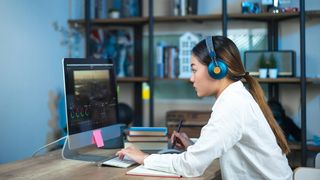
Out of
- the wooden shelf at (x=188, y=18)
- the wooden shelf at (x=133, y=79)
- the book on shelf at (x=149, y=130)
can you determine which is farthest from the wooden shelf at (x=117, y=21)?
the book on shelf at (x=149, y=130)

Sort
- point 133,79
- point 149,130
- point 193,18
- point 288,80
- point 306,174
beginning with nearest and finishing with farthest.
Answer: point 306,174, point 149,130, point 288,80, point 193,18, point 133,79

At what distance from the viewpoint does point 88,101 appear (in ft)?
6.05

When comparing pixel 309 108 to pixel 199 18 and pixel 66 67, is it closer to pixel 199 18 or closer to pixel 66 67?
pixel 199 18

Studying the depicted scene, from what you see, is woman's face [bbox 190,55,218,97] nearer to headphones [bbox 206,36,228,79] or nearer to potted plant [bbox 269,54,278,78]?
headphones [bbox 206,36,228,79]

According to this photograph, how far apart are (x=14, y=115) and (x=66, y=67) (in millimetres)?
1056

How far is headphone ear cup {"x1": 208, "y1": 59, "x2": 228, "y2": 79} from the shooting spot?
1465 millimetres

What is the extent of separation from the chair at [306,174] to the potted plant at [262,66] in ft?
4.62

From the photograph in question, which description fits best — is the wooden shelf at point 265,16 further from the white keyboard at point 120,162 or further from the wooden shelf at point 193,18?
the white keyboard at point 120,162

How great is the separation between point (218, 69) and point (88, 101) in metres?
0.67

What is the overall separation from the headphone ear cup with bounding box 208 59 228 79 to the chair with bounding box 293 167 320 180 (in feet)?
1.67

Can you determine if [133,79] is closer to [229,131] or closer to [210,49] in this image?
[210,49]

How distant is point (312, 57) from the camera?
3.06 meters

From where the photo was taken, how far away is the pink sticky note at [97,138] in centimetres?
184

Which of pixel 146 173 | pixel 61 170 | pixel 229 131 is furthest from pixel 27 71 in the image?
pixel 229 131
